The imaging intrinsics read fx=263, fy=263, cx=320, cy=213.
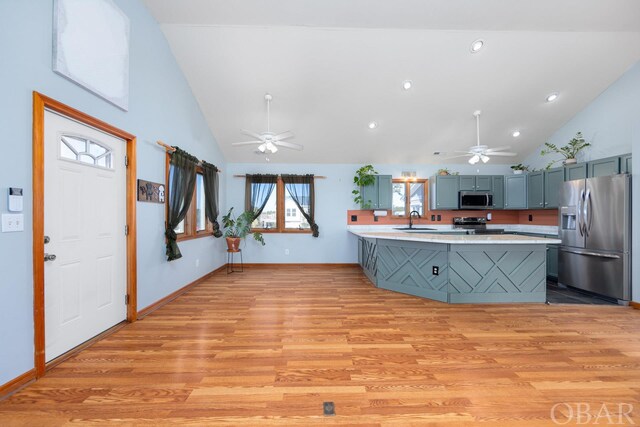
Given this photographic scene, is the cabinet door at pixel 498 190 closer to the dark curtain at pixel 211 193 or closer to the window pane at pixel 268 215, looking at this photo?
the window pane at pixel 268 215

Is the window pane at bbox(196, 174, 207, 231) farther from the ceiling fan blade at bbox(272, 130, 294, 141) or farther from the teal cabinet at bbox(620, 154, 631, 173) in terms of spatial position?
the teal cabinet at bbox(620, 154, 631, 173)

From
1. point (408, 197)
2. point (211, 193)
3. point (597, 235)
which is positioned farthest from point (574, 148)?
point (211, 193)

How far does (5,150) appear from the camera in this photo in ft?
5.88

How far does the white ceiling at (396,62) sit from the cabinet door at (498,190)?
3.01ft

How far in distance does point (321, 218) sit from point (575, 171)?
191 inches

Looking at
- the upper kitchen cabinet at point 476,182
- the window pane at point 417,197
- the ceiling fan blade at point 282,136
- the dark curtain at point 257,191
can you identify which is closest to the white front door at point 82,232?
the ceiling fan blade at point 282,136

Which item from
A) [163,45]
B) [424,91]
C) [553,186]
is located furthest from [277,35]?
[553,186]

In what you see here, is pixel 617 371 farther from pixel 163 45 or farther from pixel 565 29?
pixel 163 45

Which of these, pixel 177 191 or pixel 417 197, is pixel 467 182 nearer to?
pixel 417 197

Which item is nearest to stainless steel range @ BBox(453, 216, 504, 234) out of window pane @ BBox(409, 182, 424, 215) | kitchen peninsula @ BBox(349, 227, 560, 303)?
window pane @ BBox(409, 182, 424, 215)

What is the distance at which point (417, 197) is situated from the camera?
6539 millimetres

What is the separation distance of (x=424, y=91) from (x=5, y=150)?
16.8 feet

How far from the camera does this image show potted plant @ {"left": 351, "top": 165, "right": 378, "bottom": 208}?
609 centimetres

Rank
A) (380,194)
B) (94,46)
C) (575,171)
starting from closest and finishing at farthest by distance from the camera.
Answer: (94,46)
(575,171)
(380,194)
